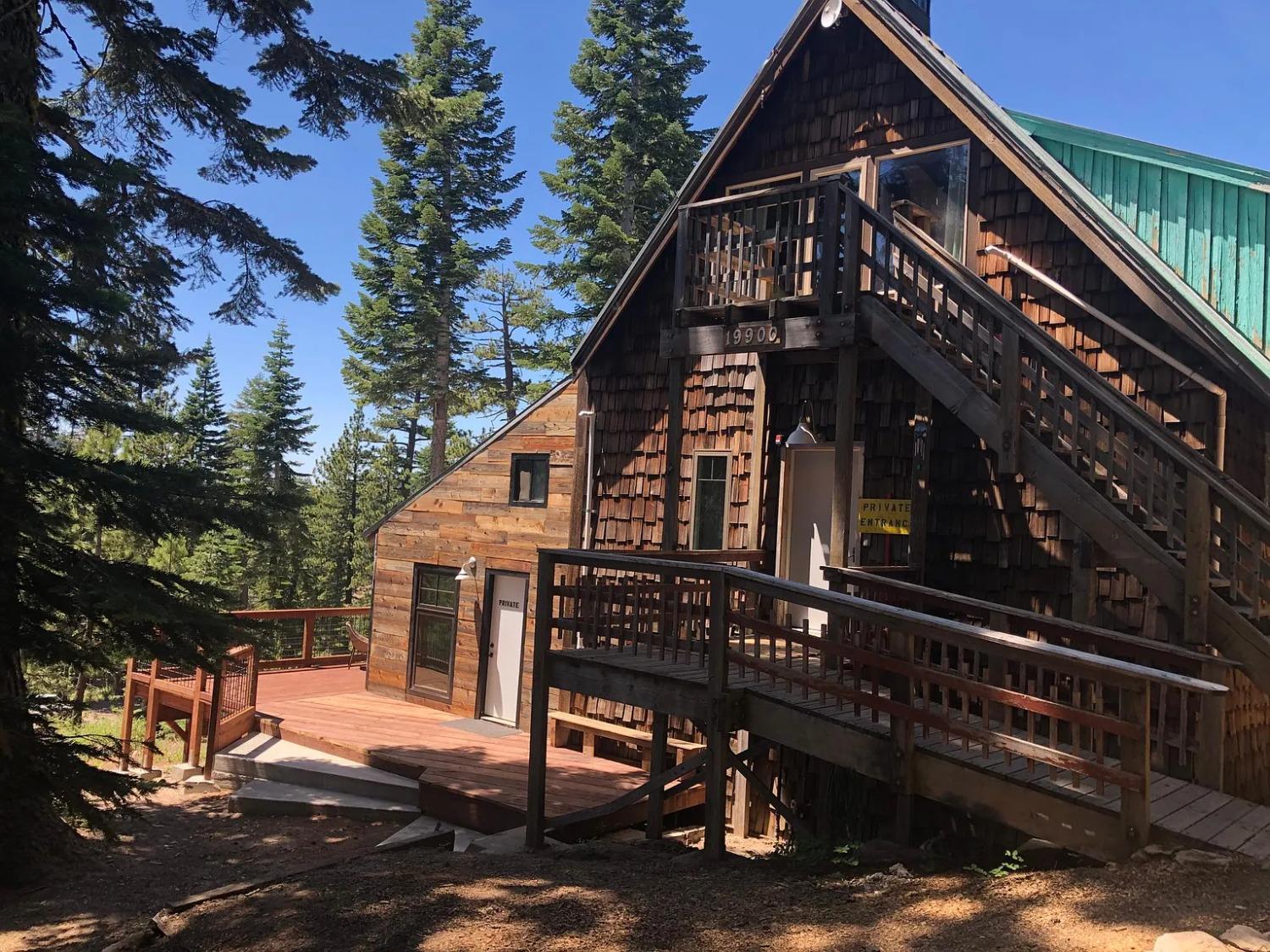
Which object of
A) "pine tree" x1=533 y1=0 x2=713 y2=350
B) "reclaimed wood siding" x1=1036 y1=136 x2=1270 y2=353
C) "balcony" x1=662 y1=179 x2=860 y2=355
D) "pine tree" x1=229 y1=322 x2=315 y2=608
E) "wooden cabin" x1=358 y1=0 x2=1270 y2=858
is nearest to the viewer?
"wooden cabin" x1=358 y1=0 x2=1270 y2=858

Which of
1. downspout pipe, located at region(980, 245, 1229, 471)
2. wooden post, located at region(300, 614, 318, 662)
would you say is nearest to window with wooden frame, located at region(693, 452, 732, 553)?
downspout pipe, located at region(980, 245, 1229, 471)

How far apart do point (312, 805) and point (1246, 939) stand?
8.81 metres

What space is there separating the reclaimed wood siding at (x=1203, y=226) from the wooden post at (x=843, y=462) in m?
3.11

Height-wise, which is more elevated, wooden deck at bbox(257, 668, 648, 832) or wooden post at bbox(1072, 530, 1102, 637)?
wooden post at bbox(1072, 530, 1102, 637)

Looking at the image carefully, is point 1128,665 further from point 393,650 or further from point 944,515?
point 393,650

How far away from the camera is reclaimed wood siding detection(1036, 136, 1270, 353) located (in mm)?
7793

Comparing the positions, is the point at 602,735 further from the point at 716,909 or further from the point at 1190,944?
the point at 1190,944

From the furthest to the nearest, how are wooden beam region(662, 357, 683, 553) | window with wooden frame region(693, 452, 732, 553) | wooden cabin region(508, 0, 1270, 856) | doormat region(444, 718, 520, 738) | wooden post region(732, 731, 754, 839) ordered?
doormat region(444, 718, 520, 738)
window with wooden frame region(693, 452, 732, 553)
wooden post region(732, 731, 754, 839)
wooden beam region(662, 357, 683, 553)
wooden cabin region(508, 0, 1270, 856)

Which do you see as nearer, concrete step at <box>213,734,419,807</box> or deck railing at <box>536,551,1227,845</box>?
deck railing at <box>536,551,1227,845</box>

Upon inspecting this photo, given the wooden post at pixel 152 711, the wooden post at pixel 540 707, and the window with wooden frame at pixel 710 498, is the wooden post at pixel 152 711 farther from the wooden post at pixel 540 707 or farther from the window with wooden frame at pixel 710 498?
the window with wooden frame at pixel 710 498

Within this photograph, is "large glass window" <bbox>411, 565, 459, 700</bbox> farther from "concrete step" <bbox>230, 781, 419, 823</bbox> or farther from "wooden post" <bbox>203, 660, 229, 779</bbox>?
"concrete step" <bbox>230, 781, 419, 823</bbox>

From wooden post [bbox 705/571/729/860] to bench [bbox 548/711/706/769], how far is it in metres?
3.55

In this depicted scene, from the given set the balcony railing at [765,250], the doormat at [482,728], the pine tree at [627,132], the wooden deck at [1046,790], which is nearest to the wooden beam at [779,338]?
the balcony railing at [765,250]

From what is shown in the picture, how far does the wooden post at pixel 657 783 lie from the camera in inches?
296
